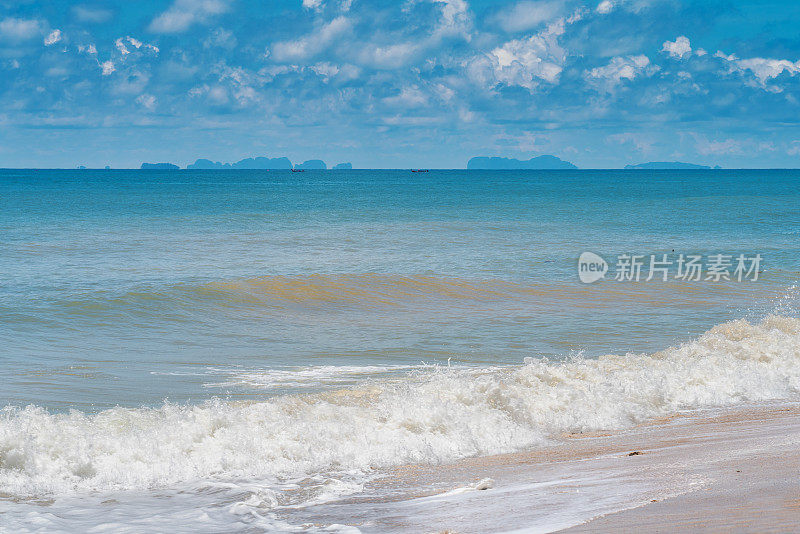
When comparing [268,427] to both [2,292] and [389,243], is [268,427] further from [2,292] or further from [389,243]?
[389,243]

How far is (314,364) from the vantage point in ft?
41.2

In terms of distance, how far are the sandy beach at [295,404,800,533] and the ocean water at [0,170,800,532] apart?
440 millimetres

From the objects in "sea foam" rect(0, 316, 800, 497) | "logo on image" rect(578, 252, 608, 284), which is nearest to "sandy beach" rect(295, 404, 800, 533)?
"sea foam" rect(0, 316, 800, 497)

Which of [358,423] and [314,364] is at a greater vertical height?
[358,423]

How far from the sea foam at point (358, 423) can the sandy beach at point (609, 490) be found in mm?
694

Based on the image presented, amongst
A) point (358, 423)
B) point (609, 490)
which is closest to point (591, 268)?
point (358, 423)

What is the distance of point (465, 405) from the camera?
30.7ft

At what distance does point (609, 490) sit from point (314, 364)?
7156mm

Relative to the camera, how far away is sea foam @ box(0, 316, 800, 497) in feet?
23.8

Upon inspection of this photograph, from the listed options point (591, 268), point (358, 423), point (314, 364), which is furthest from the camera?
point (591, 268)

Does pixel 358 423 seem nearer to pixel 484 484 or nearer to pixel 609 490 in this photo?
pixel 484 484

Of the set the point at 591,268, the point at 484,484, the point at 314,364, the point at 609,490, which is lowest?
the point at 314,364

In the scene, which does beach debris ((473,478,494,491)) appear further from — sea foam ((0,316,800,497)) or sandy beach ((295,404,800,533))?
sea foam ((0,316,800,497))

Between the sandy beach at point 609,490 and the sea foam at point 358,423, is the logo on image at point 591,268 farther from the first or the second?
the sandy beach at point 609,490
